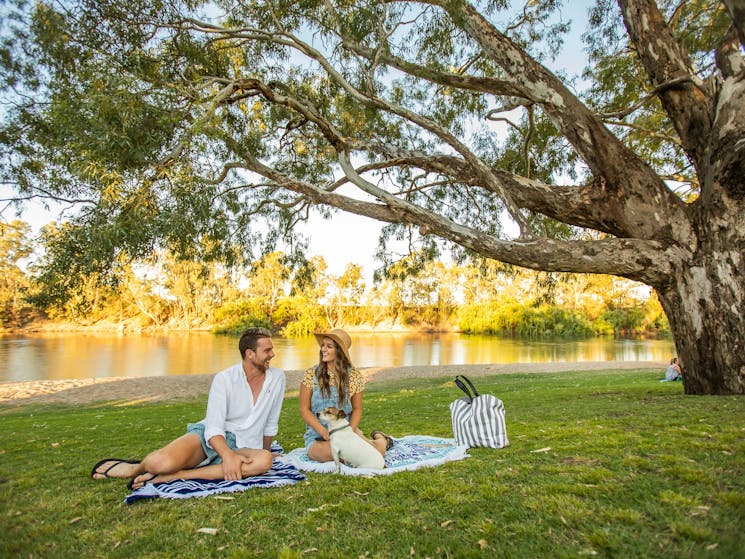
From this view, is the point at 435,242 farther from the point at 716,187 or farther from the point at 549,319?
the point at 549,319

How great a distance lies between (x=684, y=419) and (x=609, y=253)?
2.01 m

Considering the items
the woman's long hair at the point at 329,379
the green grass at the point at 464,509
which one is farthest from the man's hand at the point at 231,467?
the woman's long hair at the point at 329,379

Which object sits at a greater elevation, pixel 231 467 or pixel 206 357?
pixel 231 467

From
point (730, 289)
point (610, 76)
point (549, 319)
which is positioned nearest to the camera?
point (730, 289)

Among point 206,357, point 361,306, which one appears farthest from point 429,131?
point 361,306

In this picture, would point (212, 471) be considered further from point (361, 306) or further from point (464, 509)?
point (361, 306)

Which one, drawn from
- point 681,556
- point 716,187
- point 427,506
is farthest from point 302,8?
point 681,556

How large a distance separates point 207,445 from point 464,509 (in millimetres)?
1686

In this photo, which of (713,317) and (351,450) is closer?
(351,450)

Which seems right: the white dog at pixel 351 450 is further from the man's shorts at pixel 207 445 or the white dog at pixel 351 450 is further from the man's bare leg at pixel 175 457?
the man's bare leg at pixel 175 457

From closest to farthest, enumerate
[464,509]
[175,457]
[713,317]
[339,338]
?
[464,509]
[175,457]
[339,338]
[713,317]

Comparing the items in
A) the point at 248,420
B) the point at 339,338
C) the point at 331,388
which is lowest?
the point at 248,420

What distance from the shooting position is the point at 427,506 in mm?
2393

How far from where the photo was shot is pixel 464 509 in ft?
7.60
